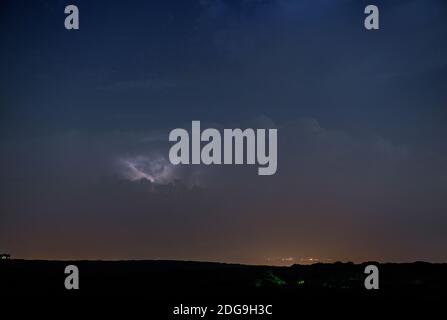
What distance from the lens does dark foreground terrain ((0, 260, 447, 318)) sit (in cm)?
2019

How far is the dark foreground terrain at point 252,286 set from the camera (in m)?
20.2

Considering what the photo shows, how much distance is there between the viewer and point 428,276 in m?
28.6

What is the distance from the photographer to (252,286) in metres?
25.2

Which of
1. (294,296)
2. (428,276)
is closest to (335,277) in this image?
(428,276)
